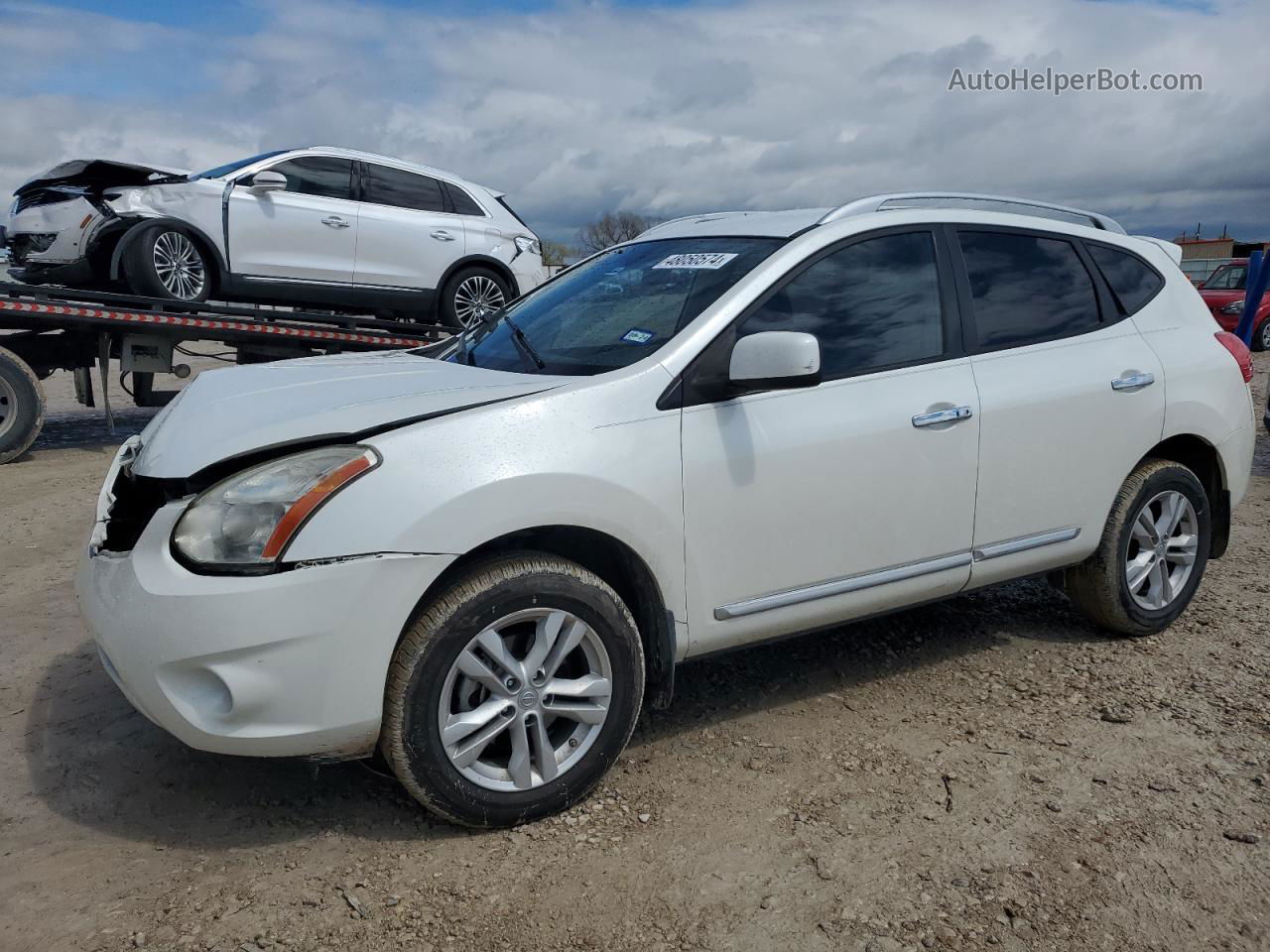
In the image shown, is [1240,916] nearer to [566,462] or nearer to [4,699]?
[566,462]

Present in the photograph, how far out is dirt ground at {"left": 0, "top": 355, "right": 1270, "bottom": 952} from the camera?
248cm

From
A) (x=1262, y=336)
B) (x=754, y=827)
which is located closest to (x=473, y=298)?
(x=754, y=827)

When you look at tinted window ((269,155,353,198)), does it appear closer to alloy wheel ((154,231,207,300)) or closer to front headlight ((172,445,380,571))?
alloy wheel ((154,231,207,300))

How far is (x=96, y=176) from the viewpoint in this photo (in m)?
8.34

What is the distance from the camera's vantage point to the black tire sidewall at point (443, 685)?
8.81ft

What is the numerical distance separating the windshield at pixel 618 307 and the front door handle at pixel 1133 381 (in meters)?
1.50

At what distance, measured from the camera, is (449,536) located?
265 centimetres

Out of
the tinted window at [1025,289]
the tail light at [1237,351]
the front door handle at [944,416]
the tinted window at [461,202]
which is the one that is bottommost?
the front door handle at [944,416]

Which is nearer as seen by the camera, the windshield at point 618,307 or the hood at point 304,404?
the hood at point 304,404

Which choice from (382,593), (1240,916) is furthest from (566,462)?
(1240,916)

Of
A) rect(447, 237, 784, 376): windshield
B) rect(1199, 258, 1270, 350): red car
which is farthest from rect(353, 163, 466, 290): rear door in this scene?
rect(1199, 258, 1270, 350): red car

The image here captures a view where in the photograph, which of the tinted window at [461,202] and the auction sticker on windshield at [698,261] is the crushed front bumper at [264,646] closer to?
the auction sticker on windshield at [698,261]

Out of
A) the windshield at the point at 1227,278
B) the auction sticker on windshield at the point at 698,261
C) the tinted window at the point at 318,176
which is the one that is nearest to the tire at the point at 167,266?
the tinted window at the point at 318,176

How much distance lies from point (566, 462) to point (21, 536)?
4.62 metres
